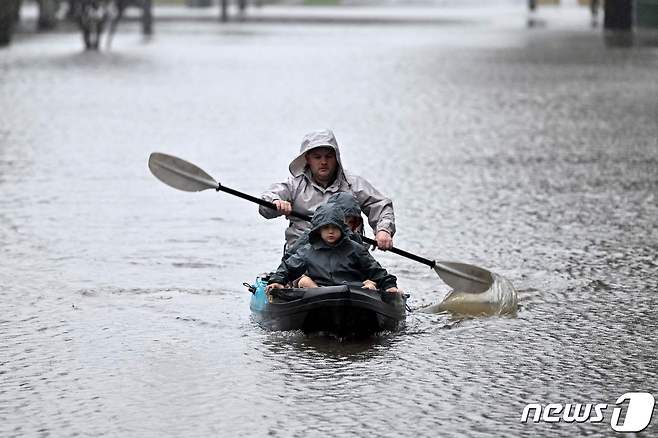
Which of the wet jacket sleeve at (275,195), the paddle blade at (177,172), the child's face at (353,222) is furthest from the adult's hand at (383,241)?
the paddle blade at (177,172)

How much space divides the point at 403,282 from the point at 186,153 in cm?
661

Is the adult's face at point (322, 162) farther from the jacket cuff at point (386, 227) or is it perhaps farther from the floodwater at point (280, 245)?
the floodwater at point (280, 245)

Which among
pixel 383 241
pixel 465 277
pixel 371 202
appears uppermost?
pixel 371 202

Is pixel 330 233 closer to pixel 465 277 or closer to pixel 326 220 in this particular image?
pixel 326 220

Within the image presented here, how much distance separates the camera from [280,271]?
836 cm

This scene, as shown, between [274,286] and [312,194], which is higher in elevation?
[312,194]

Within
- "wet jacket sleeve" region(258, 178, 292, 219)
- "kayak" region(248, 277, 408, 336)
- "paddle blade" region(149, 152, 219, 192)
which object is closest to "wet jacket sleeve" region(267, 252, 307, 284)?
"kayak" region(248, 277, 408, 336)

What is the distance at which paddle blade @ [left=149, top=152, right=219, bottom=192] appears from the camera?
9.58m

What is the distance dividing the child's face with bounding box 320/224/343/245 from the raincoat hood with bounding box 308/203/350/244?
20 millimetres

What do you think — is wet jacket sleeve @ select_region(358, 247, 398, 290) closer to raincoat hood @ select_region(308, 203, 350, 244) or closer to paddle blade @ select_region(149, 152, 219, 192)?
raincoat hood @ select_region(308, 203, 350, 244)

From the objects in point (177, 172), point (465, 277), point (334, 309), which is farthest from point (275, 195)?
point (465, 277)

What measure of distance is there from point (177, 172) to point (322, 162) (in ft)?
3.82

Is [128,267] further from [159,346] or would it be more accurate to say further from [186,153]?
[186,153]

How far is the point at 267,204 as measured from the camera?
28.1 feet
